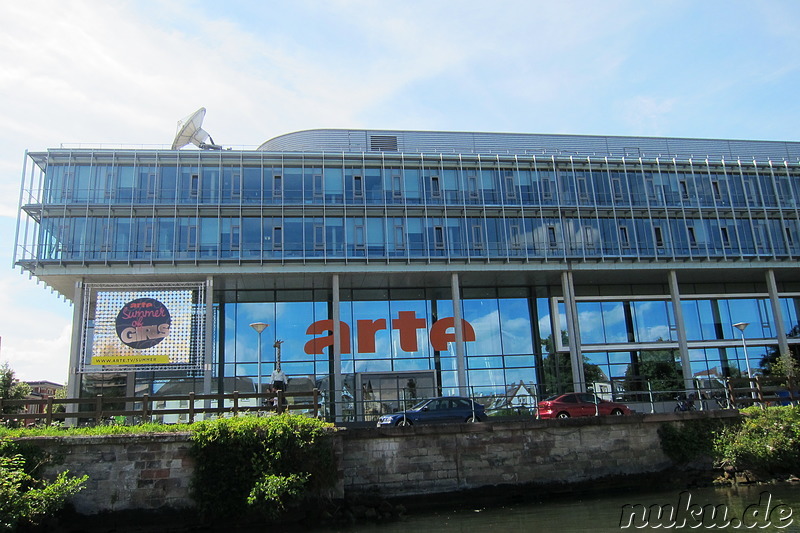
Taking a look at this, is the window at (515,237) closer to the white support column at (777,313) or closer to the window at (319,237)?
the window at (319,237)

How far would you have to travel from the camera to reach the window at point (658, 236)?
122 feet

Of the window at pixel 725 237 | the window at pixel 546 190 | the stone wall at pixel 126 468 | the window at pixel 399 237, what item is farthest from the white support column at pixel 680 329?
the stone wall at pixel 126 468

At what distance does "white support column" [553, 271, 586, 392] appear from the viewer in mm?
35562

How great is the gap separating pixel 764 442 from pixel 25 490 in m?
21.8

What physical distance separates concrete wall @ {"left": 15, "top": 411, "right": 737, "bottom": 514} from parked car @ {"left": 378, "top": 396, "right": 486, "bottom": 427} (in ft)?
8.26

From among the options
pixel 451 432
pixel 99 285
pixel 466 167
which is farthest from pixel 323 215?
pixel 451 432

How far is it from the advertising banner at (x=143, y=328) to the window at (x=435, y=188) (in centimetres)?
1328

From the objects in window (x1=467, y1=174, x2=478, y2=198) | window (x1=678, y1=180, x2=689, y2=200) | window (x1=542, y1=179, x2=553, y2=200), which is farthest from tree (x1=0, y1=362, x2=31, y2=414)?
window (x1=678, y1=180, x2=689, y2=200)

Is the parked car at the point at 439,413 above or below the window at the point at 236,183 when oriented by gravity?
below

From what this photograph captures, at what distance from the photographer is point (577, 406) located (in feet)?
85.8

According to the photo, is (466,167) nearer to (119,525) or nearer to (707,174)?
(707,174)

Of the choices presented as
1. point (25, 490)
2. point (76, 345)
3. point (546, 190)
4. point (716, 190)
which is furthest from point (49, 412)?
point (716, 190)

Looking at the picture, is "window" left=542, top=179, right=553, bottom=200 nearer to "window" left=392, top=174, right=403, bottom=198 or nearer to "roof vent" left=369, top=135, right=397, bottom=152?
"window" left=392, top=174, right=403, bottom=198

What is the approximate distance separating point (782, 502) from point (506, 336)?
66.2 ft
